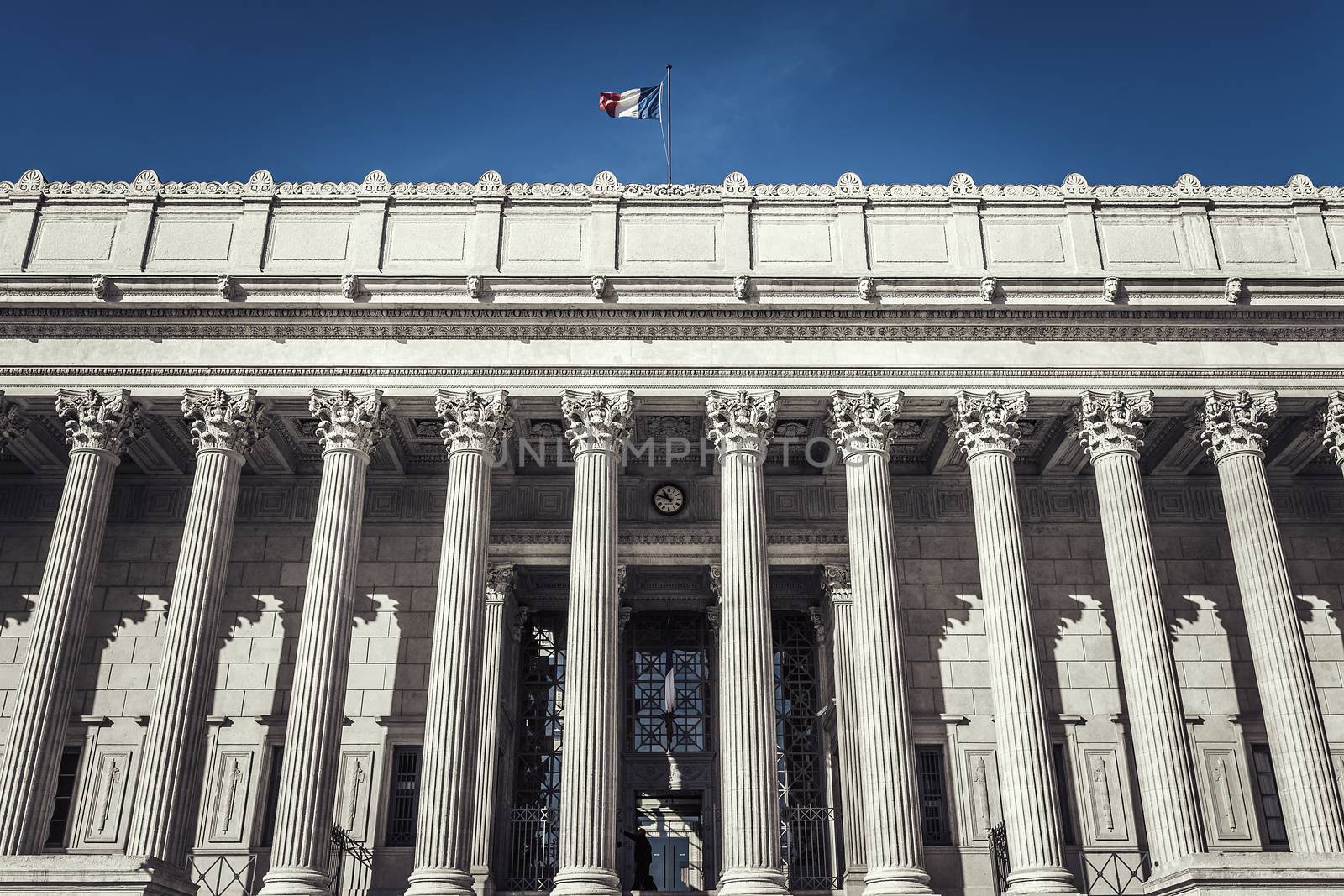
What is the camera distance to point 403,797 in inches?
1278

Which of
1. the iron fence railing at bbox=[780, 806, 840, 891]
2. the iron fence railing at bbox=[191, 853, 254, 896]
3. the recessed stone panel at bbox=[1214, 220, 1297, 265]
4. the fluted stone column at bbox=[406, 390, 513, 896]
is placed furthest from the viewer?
the iron fence railing at bbox=[780, 806, 840, 891]

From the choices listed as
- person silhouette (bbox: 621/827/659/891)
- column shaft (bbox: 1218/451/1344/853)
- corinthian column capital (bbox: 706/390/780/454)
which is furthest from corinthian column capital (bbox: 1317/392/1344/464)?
person silhouette (bbox: 621/827/659/891)

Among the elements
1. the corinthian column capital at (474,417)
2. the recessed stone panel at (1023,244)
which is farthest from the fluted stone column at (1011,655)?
the corinthian column capital at (474,417)

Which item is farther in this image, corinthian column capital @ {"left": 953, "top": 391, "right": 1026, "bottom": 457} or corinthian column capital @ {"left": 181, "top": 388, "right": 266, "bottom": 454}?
corinthian column capital @ {"left": 953, "top": 391, "right": 1026, "bottom": 457}

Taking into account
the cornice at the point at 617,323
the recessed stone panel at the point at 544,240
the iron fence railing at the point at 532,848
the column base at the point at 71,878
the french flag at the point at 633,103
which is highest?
the french flag at the point at 633,103

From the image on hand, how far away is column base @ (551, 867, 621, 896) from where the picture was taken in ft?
81.6

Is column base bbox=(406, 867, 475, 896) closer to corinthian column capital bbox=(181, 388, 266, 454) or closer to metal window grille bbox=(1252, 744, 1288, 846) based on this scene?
corinthian column capital bbox=(181, 388, 266, 454)

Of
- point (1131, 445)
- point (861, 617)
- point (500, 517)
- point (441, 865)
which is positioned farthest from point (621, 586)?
point (1131, 445)

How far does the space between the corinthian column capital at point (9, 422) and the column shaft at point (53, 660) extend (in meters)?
2.25

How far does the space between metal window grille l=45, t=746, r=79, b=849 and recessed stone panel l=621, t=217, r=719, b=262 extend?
20754mm

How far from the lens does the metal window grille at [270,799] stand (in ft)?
104

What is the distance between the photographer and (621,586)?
35656mm

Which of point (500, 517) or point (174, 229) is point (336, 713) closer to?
point (500, 517)

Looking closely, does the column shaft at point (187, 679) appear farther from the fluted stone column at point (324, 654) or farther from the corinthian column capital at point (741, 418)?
the corinthian column capital at point (741, 418)
